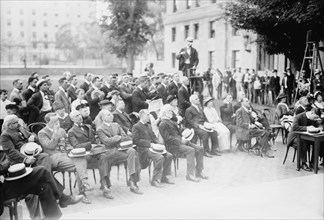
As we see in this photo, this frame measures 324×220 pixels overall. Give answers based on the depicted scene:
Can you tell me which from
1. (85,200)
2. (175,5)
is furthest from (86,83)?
(175,5)

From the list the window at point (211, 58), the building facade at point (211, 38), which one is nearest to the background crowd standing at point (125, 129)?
the building facade at point (211, 38)

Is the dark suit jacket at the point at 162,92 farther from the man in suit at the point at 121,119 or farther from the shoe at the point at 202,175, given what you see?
the shoe at the point at 202,175

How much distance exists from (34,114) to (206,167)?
3445mm

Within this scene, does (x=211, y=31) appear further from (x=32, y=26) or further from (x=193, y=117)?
(x=193, y=117)

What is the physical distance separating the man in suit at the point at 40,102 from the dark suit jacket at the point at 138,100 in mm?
1843

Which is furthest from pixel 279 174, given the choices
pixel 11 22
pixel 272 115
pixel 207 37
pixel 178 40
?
pixel 178 40

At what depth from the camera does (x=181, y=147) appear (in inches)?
260

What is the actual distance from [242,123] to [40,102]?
410cm

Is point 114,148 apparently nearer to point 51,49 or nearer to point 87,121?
point 87,121

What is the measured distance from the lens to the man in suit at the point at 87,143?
5.73 m

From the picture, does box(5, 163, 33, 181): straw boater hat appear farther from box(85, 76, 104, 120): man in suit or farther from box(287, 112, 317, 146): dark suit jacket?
box(287, 112, 317, 146): dark suit jacket

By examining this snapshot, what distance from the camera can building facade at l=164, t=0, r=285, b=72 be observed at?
1414 centimetres

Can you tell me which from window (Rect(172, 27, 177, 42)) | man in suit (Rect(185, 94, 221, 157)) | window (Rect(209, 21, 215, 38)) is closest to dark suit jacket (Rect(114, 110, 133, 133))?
man in suit (Rect(185, 94, 221, 157))

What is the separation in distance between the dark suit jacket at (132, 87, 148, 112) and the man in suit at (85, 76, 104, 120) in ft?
2.44
